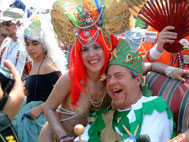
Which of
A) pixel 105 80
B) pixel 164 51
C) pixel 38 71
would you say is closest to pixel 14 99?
pixel 105 80

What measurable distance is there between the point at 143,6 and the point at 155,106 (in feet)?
3.05

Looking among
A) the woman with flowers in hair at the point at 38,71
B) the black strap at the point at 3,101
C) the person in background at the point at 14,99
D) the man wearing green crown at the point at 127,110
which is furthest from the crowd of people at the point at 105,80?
the black strap at the point at 3,101

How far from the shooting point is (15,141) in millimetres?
1651

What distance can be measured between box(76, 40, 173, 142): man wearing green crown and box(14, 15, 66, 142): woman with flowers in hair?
103 cm

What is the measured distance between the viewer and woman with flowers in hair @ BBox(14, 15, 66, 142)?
3.39m

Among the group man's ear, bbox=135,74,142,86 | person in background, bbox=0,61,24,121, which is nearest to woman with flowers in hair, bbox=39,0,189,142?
man's ear, bbox=135,74,142,86

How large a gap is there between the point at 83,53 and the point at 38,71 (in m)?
1.20

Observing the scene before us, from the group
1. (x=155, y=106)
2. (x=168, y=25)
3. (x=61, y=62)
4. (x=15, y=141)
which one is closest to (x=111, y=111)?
(x=155, y=106)

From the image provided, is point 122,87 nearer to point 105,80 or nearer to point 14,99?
point 105,80

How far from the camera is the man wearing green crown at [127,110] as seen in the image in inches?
89.4

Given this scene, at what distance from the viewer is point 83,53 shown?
8.57ft

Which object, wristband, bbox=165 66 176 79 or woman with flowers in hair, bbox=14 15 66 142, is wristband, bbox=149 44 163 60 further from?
woman with flowers in hair, bbox=14 15 66 142

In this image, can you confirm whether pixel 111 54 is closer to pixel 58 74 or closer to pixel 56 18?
pixel 56 18

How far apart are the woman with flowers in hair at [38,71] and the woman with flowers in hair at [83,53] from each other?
0.62 metres
